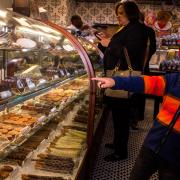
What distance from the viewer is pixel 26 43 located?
3.37 meters

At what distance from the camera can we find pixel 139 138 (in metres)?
A: 5.61

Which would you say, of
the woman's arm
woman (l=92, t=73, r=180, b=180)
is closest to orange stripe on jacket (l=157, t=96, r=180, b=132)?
woman (l=92, t=73, r=180, b=180)

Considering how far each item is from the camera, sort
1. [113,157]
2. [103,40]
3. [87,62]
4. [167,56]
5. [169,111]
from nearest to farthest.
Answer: [169,111] < [87,62] < [113,157] < [103,40] < [167,56]

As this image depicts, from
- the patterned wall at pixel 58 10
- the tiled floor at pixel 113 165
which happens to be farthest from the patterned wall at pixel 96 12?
the tiled floor at pixel 113 165

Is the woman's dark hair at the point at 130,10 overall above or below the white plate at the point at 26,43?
above

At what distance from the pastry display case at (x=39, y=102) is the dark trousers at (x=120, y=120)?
444 millimetres

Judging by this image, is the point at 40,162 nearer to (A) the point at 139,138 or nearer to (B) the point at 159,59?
(A) the point at 139,138

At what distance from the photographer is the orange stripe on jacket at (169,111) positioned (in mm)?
2186

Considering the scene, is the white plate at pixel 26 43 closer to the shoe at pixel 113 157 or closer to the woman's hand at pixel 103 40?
the woman's hand at pixel 103 40

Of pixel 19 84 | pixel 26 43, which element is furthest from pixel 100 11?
pixel 19 84

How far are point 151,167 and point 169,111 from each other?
1.56ft

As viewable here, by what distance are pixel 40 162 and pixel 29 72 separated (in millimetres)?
1039

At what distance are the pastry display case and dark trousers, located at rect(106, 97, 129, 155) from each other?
0.44 meters

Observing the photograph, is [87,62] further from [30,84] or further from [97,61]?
[97,61]
